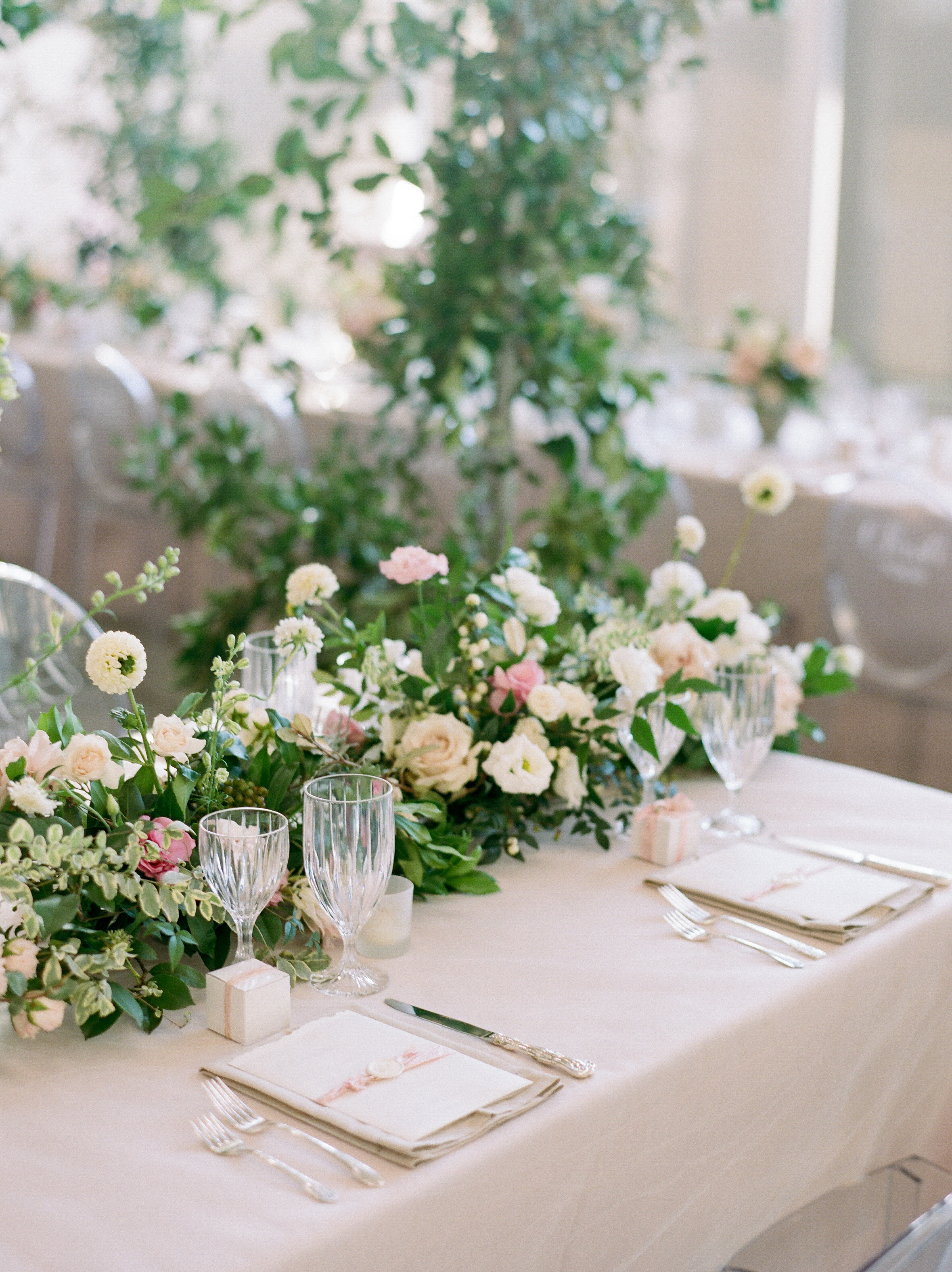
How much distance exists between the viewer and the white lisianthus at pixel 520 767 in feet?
4.77

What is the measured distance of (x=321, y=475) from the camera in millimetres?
3084

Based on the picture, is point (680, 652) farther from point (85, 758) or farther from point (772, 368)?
→ point (772, 368)

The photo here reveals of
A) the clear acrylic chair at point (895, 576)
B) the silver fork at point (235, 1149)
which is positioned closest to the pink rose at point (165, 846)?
the silver fork at point (235, 1149)

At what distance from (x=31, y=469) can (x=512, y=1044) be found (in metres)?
4.18

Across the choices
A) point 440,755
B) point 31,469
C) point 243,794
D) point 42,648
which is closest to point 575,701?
point 440,755

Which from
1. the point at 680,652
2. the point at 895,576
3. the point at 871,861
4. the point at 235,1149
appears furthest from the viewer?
the point at 895,576

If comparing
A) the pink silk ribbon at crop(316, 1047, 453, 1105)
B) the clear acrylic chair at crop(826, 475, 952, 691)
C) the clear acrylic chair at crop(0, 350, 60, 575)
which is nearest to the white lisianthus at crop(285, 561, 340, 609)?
the pink silk ribbon at crop(316, 1047, 453, 1105)

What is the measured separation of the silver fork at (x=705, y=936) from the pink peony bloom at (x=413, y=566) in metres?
0.43

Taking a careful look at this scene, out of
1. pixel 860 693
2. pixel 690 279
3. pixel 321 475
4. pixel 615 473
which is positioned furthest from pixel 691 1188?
pixel 690 279

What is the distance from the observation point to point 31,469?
4926 mm

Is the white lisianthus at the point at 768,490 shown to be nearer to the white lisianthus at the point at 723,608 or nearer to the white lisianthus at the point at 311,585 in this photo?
the white lisianthus at the point at 723,608

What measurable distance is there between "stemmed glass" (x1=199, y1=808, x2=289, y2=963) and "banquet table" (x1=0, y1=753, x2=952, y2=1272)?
0.10 meters

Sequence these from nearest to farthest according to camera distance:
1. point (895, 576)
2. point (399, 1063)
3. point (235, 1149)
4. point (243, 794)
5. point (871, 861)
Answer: point (235, 1149), point (399, 1063), point (243, 794), point (871, 861), point (895, 576)

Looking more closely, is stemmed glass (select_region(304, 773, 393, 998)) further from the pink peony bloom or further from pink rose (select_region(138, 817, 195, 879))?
the pink peony bloom
